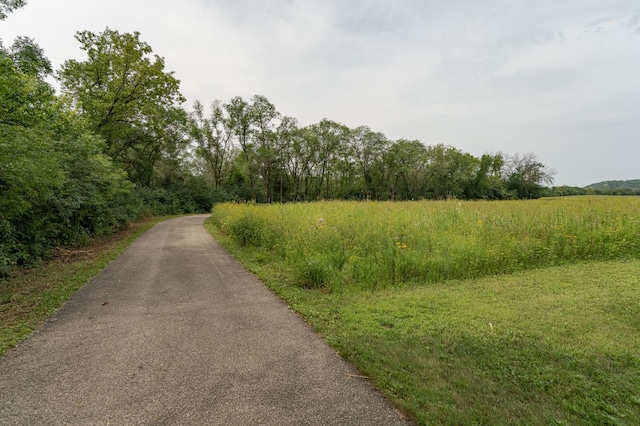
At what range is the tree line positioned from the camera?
6746 millimetres

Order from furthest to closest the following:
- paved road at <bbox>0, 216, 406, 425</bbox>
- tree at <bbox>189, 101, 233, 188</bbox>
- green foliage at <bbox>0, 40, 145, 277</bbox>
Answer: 1. tree at <bbox>189, 101, 233, 188</bbox>
2. green foliage at <bbox>0, 40, 145, 277</bbox>
3. paved road at <bbox>0, 216, 406, 425</bbox>

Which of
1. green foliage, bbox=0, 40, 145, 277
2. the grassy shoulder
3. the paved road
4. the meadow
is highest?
green foliage, bbox=0, 40, 145, 277

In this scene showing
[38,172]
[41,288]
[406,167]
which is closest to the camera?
[41,288]

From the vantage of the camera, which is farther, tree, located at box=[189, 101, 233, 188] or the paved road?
tree, located at box=[189, 101, 233, 188]

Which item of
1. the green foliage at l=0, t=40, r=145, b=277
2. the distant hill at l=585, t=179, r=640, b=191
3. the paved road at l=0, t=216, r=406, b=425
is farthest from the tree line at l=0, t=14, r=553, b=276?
the distant hill at l=585, t=179, r=640, b=191

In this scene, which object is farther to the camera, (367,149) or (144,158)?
(367,149)

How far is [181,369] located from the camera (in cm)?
291

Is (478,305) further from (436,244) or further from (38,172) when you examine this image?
(38,172)

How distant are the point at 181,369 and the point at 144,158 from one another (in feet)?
107

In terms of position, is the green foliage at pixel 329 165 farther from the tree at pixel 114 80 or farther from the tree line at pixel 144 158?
the tree at pixel 114 80

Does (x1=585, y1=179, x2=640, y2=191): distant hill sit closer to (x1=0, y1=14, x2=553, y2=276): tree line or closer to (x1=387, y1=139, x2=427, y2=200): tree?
(x1=0, y1=14, x2=553, y2=276): tree line

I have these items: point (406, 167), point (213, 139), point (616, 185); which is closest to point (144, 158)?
point (213, 139)

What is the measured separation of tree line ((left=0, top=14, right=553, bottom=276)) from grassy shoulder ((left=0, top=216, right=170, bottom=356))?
0.56 metres

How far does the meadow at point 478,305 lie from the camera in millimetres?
2389
